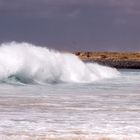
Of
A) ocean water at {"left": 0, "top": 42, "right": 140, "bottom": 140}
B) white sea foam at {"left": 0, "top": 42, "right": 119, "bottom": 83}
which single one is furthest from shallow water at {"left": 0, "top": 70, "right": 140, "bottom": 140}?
white sea foam at {"left": 0, "top": 42, "right": 119, "bottom": 83}

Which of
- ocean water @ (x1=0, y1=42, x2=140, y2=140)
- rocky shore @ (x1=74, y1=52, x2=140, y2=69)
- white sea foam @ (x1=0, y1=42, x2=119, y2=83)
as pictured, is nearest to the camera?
ocean water @ (x1=0, y1=42, x2=140, y2=140)

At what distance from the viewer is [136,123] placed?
10.3 metres

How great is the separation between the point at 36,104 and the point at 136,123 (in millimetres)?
3863

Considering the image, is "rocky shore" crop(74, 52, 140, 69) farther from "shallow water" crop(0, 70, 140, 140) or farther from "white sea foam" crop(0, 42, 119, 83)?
"shallow water" crop(0, 70, 140, 140)

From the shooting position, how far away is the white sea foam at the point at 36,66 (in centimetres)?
2462

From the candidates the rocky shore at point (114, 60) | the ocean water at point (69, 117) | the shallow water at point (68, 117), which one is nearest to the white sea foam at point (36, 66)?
the ocean water at point (69, 117)

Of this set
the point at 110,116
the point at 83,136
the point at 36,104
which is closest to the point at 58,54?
the point at 36,104

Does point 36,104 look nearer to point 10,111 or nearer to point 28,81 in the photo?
point 10,111

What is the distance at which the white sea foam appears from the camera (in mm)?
24625

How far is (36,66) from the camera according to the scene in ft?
86.8

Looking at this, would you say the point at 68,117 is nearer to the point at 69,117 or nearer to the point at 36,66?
the point at 69,117

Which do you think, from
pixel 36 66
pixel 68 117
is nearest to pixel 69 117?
pixel 68 117

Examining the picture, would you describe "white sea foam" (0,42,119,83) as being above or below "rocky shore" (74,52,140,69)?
above

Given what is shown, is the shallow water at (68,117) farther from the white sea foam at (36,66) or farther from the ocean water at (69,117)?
the white sea foam at (36,66)
